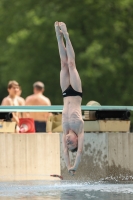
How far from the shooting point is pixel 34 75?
129 feet

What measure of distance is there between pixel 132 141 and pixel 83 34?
63.2 ft

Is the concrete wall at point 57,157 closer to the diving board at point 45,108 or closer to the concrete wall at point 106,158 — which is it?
the concrete wall at point 106,158

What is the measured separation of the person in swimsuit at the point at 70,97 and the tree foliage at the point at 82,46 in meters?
19.2

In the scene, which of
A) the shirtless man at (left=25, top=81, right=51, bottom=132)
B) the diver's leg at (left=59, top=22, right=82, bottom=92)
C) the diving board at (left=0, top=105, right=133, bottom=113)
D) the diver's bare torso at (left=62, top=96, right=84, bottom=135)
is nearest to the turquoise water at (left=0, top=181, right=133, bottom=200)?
the diver's bare torso at (left=62, top=96, right=84, bottom=135)

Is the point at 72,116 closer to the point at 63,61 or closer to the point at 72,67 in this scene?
the point at 72,67

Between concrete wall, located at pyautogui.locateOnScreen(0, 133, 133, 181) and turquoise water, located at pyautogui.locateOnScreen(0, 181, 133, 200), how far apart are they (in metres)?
0.66

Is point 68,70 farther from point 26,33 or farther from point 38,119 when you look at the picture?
point 26,33

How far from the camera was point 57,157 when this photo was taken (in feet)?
63.4

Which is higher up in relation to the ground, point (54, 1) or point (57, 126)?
point (54, 1)

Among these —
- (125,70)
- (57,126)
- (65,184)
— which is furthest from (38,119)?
(125,70)

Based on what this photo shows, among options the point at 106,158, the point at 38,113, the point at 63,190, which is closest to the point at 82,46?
the point at 38,113

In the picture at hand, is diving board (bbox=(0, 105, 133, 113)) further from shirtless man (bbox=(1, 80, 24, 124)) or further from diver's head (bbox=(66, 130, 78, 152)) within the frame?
shirtless man (bbox=(1, 80, 24, 124))

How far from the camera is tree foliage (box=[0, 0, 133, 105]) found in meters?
37.4

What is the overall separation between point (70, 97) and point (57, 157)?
2.07 meters
